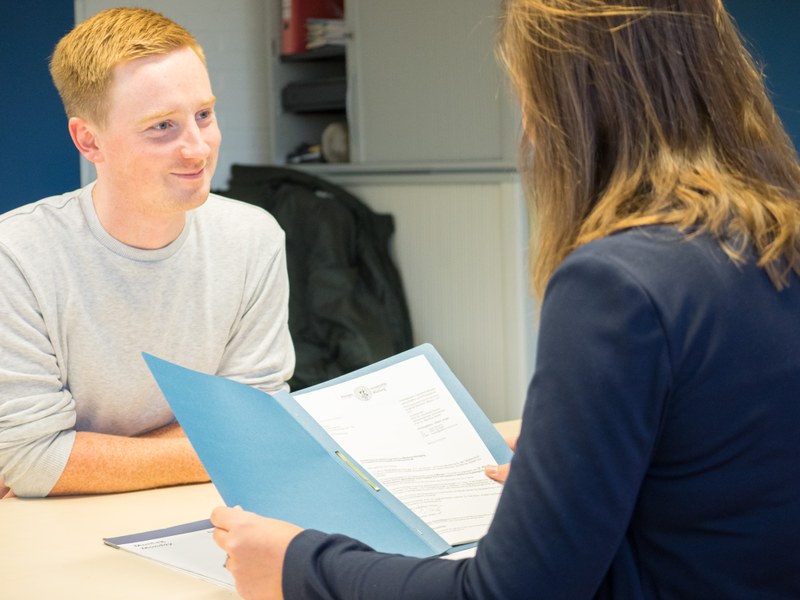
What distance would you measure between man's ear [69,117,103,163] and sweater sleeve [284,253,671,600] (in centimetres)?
113

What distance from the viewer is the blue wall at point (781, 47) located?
353 cm

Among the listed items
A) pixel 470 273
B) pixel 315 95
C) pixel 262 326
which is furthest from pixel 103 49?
pixel 315 95

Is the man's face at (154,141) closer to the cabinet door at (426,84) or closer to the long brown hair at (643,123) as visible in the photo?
the long brown hair at (643,123)

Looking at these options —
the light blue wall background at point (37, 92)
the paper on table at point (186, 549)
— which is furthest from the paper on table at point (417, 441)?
the light blue wall background at point (37, 92)

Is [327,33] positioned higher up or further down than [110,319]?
higher up

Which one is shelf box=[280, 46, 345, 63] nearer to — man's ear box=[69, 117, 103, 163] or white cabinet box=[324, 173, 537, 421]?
white cabinet box=[324, 173, 537, 421]

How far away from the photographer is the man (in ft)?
5.27

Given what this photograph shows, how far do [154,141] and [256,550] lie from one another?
894 mm

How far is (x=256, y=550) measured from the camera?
0.95 m

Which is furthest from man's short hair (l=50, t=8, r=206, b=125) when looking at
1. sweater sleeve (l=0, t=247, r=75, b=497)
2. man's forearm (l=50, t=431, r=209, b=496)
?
man's forearm (l=50, t=431, r=209, b=496)

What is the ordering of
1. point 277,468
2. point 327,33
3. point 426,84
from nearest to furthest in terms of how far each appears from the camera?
point 277,468
point 426,84
point 327,33

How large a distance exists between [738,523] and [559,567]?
0.15 metres

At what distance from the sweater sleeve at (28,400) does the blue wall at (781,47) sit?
2680mm

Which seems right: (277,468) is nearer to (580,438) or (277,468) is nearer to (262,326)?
(580,438)
